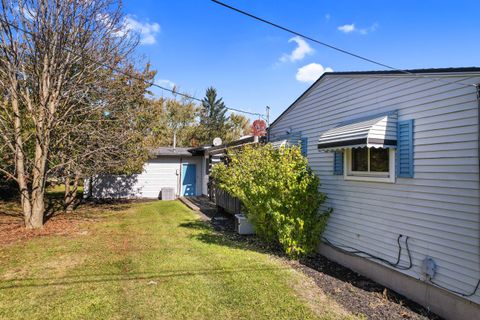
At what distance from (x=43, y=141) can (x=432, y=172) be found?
9.68m

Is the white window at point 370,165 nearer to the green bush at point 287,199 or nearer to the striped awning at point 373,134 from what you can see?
the striped awning at point 373,134

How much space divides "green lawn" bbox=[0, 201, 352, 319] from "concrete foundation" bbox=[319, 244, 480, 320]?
3.82ft

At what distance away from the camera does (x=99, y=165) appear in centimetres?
1039

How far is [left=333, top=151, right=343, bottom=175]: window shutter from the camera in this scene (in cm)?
588

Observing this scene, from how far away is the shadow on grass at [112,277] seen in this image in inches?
179

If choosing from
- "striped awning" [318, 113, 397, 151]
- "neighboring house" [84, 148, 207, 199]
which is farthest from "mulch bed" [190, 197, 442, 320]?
"neighboring house" [84, 148, 207, 199]

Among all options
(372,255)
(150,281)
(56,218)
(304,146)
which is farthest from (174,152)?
(372,255)

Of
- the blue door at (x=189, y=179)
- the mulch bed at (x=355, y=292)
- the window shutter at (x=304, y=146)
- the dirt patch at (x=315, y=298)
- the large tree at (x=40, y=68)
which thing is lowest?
the mulch bed at (x=355, y=292)

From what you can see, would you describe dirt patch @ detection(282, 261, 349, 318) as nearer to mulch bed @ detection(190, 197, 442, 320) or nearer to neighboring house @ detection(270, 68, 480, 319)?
mulch bed @ detection(190, 197, 442, 320)

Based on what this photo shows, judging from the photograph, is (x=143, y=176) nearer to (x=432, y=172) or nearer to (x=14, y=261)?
(x=14, y=261)

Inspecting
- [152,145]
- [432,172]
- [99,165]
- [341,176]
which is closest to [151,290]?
[341,176]

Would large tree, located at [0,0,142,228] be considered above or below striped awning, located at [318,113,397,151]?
above

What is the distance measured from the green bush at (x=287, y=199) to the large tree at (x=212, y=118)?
30.7 meters

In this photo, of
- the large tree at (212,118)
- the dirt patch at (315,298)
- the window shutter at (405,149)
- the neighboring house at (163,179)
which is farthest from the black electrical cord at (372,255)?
the large tree at (212,118)
